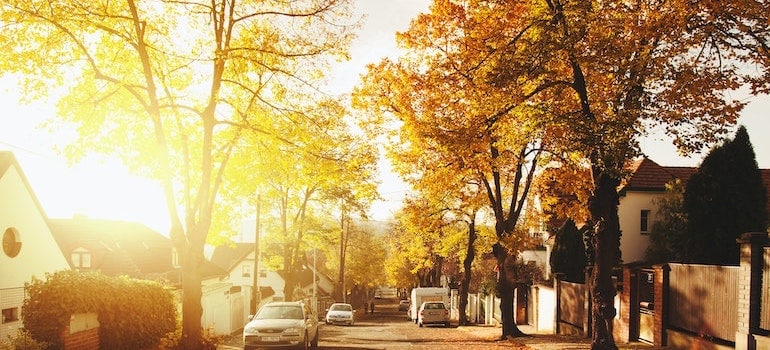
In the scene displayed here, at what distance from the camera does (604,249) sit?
1538 centimetres

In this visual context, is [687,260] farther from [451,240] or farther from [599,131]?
[451,240]

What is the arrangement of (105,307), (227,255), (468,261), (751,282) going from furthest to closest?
(227,255) → (468,261) → (105,307) → (751,282)

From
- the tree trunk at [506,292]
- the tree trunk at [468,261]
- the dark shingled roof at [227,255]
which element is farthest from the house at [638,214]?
the dark shingled roof at [227,255]

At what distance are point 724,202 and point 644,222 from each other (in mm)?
14758

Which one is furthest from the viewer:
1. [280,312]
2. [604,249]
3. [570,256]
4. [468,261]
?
[468,261]

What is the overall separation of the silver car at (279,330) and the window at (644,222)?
24.5 metres

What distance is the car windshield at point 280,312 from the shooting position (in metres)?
19.2

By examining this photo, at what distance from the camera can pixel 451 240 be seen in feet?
129

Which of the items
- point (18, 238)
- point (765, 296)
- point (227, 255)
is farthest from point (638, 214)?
point (227, 255)

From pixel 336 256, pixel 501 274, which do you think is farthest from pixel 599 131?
pixel 336 256

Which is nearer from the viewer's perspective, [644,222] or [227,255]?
[644,222]

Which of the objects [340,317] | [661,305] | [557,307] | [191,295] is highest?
[191,295]

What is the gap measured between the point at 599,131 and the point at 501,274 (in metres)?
13.1

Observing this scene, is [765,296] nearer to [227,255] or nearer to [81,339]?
[81,339]
